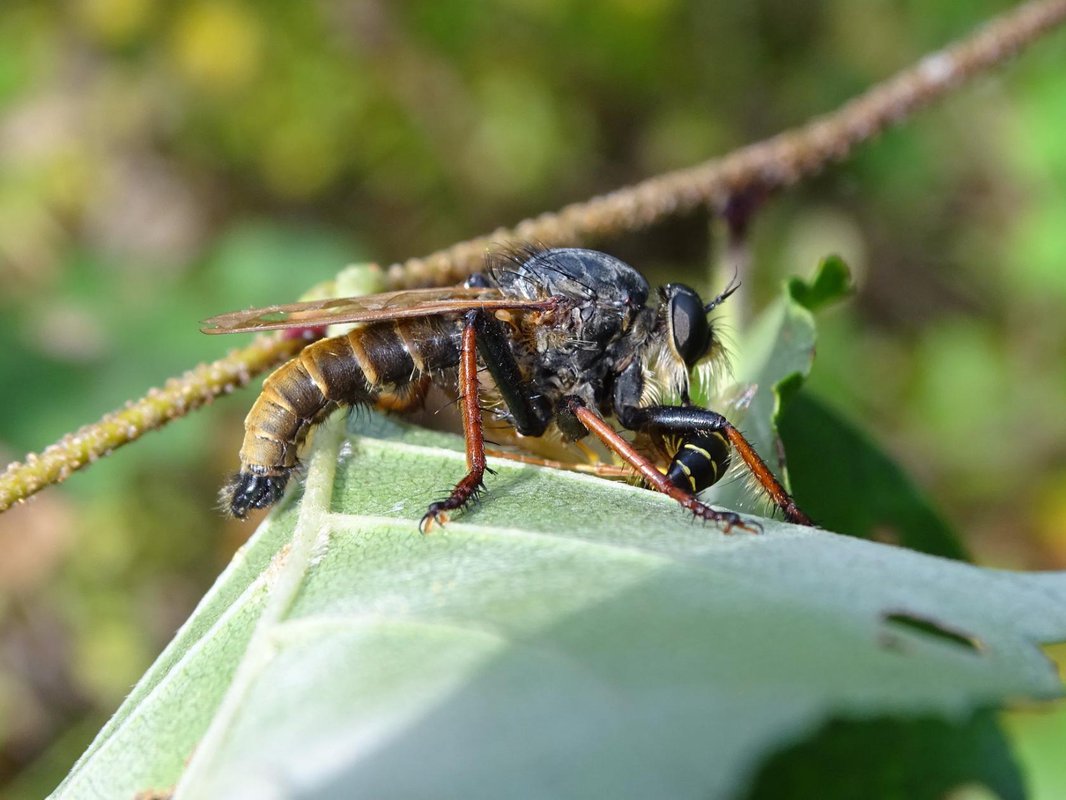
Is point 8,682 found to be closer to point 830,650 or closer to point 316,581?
point 316,581

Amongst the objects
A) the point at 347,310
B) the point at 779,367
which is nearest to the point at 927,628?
the point at 779,367

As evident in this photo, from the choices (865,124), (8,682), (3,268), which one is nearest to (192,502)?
(8,682)

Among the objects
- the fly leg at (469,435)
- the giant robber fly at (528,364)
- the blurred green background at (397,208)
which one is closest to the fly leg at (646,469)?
the giant robber fly at (528,364)

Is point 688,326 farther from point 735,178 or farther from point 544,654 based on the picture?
point 544,654

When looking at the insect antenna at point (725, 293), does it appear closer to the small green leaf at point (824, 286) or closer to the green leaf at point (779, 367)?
the green leaf at point (779, 367)

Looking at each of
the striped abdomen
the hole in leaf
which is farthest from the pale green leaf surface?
the striped abdomen

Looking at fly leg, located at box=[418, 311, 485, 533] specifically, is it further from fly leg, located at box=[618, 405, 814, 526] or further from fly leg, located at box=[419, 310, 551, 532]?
fly leg, located at box=[618, 405, 814, 526]
